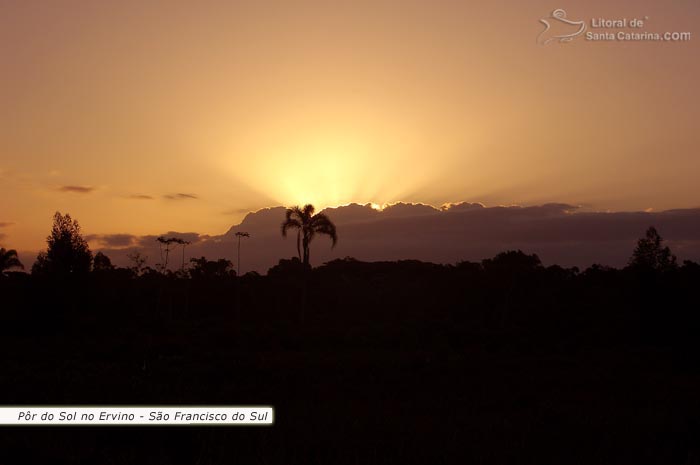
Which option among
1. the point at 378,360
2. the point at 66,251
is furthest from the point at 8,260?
the point at 378,360

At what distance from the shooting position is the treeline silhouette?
12023mm

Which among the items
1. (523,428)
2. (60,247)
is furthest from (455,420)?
(60,247)

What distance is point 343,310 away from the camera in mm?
53156

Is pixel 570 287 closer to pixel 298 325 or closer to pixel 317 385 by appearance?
pixel 298 325

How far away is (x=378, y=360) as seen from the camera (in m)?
26.4

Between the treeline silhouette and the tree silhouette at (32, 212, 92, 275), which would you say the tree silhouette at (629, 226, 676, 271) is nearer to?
the treeline silhouette

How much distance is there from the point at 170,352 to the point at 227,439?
1823cm

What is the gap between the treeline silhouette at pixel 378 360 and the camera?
39.4ft

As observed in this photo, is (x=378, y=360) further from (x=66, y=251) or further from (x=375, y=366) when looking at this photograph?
(x=66, y=251)
